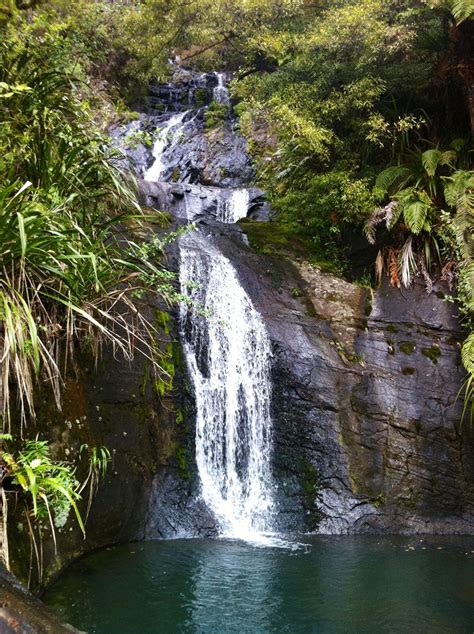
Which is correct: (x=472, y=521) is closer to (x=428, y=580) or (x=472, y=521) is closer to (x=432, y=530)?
(x=432, y=530)

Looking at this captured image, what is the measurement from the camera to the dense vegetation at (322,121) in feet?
19.2

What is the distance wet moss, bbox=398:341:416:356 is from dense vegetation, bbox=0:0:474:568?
3.02 ft

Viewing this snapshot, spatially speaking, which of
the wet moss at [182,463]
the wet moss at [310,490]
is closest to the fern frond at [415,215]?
the wet moss at [310,490]

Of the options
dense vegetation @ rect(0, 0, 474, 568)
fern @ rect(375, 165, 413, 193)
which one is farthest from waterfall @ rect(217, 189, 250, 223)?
fern @ rect(375, 165, 413, 193)

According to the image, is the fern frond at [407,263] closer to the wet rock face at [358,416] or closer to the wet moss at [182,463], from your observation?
the wet rock face at [358,416]

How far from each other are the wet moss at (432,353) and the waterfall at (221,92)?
12.6 m

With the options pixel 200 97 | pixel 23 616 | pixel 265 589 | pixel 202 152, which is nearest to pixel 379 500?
pixel 265 589

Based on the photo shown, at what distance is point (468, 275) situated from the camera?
333 inches

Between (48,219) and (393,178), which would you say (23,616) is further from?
(393,178)

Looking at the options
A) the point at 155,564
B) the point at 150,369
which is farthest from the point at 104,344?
the point at 155,564

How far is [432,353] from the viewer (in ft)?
29.1

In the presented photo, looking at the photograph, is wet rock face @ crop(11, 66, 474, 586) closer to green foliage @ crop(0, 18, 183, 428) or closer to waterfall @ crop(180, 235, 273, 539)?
waterfall @ crop(180, 235, 273, 539)

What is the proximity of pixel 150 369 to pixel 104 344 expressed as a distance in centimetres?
94

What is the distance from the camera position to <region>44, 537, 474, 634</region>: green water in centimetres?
494
